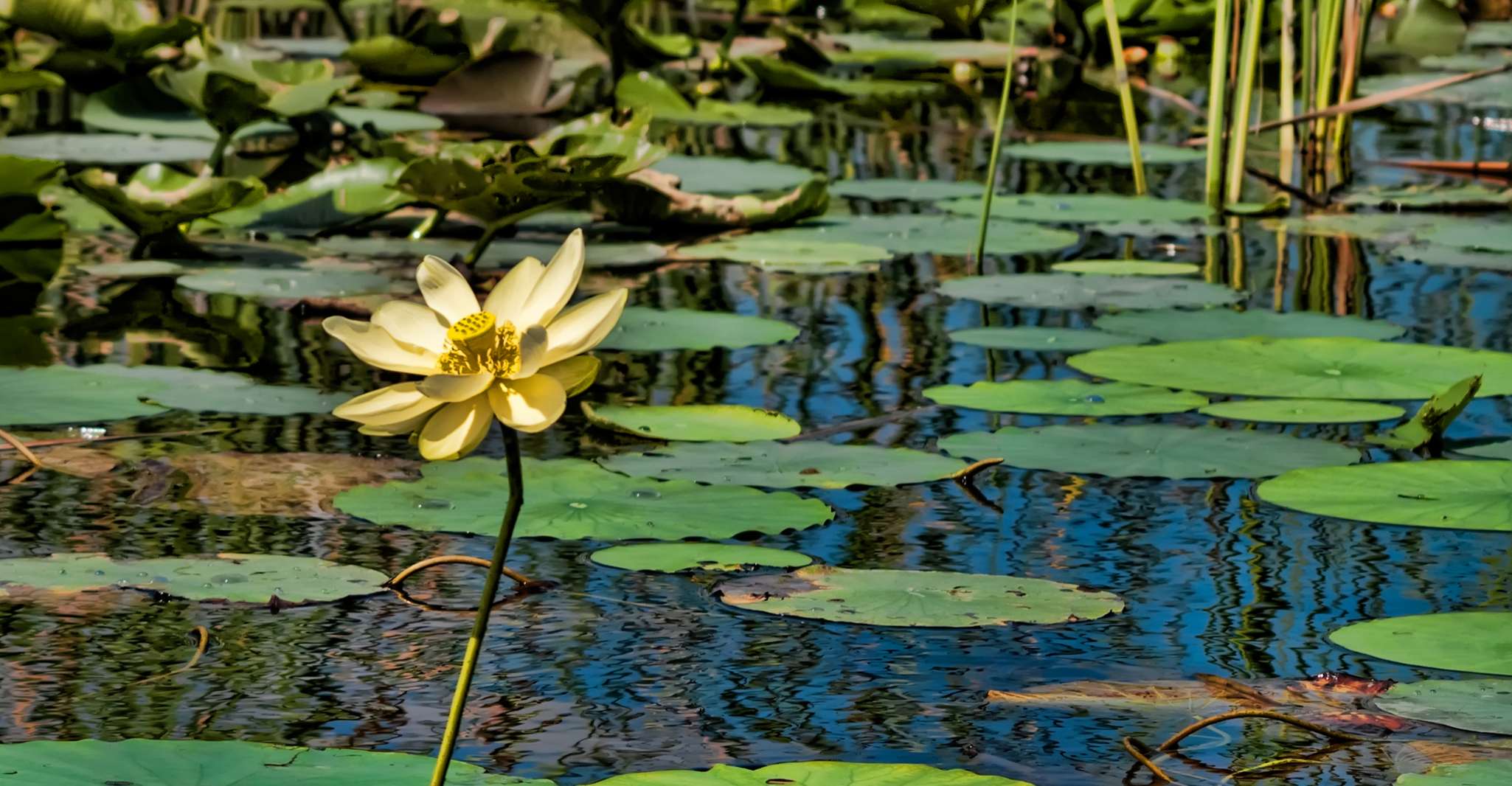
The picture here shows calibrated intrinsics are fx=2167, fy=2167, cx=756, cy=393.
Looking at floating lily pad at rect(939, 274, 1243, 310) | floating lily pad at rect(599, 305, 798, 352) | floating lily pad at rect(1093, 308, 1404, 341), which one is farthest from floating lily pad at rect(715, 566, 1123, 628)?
floating lily pad at rect(939, 274, 1243, 310)

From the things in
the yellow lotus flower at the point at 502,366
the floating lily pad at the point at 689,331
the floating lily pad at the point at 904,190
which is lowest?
the floating lily pad at the point at 689,331

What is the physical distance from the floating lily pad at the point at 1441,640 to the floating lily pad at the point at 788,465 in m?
0.72

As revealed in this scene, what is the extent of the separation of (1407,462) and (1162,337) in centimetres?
91

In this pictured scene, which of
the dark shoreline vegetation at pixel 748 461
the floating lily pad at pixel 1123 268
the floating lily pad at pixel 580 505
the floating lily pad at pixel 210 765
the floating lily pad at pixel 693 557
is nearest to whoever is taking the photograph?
the floating lily pad at pixel 210 765

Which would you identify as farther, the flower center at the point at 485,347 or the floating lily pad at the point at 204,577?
the floating lily pad at the point at 204,577

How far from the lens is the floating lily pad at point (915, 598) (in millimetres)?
2057

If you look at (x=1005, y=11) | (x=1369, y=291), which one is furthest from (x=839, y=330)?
(x=1005, y=11)

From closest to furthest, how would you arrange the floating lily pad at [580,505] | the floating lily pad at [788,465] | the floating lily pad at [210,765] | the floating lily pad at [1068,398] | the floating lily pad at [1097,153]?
the floating lily pad at [210,765]
the floating lily pad at [580,505]
the floating lily pad at [788,465]
the floating lily pad at [1068,398]
the floating lily pad at [1097,153]

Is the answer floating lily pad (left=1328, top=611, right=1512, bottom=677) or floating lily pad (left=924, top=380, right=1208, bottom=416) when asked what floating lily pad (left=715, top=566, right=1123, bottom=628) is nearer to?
floating lily pad (left=1328, top=611, right=1512, bottom=677)

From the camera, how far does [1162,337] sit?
3.55 m

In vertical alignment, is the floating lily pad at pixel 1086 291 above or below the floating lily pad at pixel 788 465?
above

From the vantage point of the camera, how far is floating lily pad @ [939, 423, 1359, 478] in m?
2.67

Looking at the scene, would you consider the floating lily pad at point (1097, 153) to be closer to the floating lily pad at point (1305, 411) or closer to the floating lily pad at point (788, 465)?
the floating lily pad at point (1305, 411)

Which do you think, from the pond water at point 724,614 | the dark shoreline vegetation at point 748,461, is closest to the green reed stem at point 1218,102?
the dark shoreline vegetation at point 748,461
